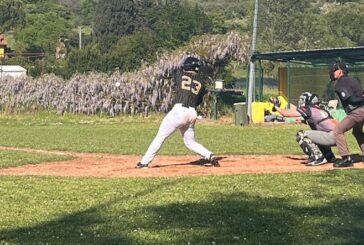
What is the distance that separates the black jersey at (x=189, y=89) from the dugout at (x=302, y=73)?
67.9ft

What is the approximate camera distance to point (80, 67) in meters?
64.0

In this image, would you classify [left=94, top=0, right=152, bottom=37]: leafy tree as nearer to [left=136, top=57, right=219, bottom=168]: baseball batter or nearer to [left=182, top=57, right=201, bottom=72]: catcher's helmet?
[left=182, top=57, right=201, bottom=72]: catcher's helmet

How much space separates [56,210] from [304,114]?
603 centimetres

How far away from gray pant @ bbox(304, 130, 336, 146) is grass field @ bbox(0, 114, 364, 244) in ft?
4.68

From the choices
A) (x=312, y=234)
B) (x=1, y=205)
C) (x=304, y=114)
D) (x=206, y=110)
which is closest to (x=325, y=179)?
(x=304, y=114)

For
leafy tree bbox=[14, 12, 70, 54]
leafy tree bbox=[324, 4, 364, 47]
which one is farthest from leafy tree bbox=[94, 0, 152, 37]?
leafy tree bbox=[324, 4, 364, 47]

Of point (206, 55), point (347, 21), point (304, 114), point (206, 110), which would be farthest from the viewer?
point (347, 21)

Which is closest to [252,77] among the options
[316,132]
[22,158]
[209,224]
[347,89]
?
[22,158]

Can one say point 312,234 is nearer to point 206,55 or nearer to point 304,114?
point 304,114

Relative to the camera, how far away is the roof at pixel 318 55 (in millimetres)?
31798

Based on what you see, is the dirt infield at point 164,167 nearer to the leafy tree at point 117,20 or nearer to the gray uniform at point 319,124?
the gray uniform at point 319,124

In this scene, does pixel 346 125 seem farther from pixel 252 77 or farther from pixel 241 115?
pixel 252 77

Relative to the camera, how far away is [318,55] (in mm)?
33531

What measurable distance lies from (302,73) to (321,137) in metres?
24.2
